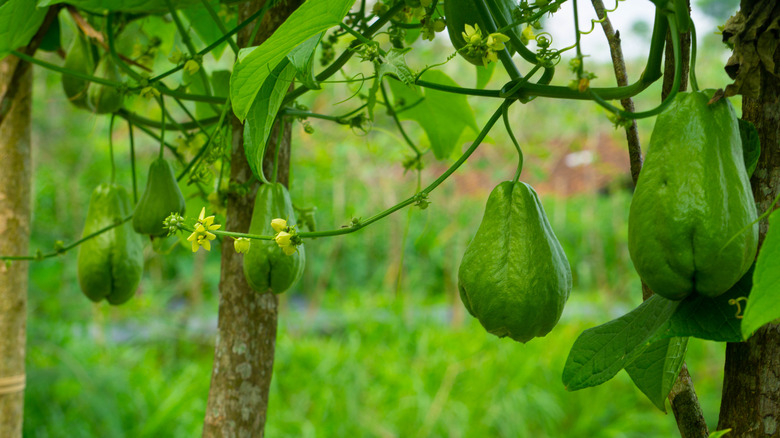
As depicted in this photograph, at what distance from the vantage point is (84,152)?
3709mm

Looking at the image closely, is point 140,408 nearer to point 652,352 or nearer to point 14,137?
point 14,137

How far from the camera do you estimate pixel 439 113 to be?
28.8 inches

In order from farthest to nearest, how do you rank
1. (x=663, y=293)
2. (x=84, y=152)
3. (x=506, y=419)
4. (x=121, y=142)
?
(x=121, y=142), (x=84, y=152), (x=506, y=419), (x=663, y=293)

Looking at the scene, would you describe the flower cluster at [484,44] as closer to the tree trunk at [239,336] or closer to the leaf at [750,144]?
the leaf at [750,144]

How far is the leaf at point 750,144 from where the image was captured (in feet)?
1.22

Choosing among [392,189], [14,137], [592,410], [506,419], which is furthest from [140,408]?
[392,189]

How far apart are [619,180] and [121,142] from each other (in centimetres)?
302

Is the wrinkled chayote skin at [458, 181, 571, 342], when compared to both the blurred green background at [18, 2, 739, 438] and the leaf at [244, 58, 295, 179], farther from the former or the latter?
the blurred green background at [18, 2, 739, 438]

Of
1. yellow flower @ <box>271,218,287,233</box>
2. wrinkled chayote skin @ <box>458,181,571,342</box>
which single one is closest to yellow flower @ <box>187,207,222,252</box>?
yellow flower @ <box>271,218,287,233</box>

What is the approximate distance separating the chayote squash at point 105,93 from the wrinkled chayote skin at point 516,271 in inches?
15.6

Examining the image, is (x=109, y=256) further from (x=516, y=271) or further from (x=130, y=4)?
(x=516, y=271)

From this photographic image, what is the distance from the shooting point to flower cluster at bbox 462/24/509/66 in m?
0.39

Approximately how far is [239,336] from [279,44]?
1.08 feet

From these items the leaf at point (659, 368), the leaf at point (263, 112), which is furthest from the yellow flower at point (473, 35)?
the leaf at point (659, 368)
